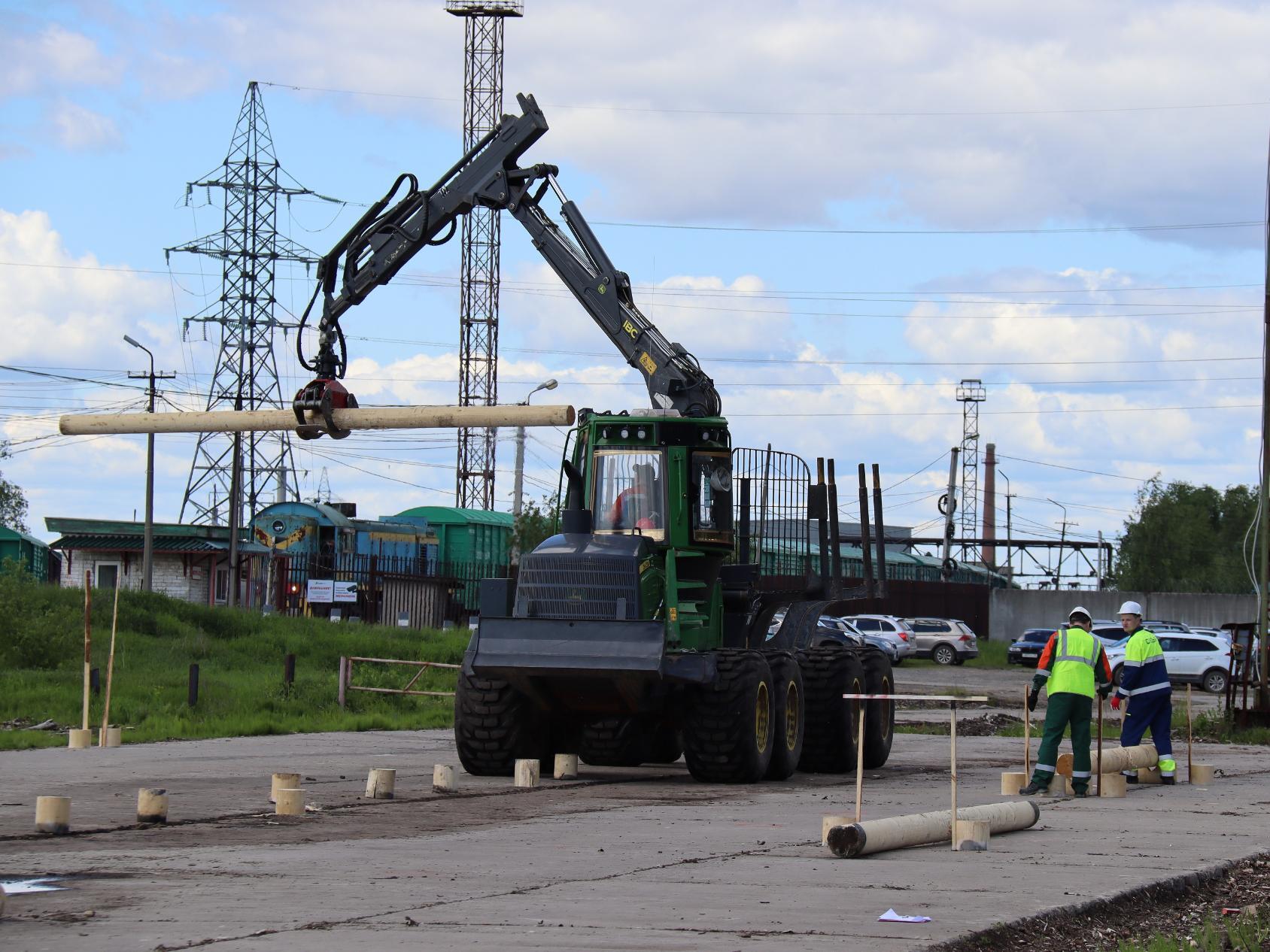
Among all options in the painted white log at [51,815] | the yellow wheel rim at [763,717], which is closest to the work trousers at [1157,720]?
the yellow wheel rim at [763,717]

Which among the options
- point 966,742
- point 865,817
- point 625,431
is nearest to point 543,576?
point 625,431

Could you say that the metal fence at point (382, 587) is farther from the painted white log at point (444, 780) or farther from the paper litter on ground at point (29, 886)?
the paper litter on ground at point (29, 886)

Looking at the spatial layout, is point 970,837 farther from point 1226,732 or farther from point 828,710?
point 1226,732

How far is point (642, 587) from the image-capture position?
1706 centimetres

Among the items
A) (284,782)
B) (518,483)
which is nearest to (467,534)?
(518,483)

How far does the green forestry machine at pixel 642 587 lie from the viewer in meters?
16.7

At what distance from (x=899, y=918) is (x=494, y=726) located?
9.26 metres

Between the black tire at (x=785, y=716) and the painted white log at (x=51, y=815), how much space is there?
755 cm

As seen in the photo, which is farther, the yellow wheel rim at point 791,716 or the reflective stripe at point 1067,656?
the yellow wheel rim at point 791,716

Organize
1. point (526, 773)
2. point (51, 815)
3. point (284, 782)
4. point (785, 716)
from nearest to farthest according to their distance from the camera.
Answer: point (51, 815) < point (284, 782) < point (526, 773) < point (785, 716)

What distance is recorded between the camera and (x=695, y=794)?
52.9 feet

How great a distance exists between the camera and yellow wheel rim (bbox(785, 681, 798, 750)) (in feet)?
59.1

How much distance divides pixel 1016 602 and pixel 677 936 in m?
72.3

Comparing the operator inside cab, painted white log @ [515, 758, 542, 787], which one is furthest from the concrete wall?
painted white log @ [515, 758, 542, 787]
